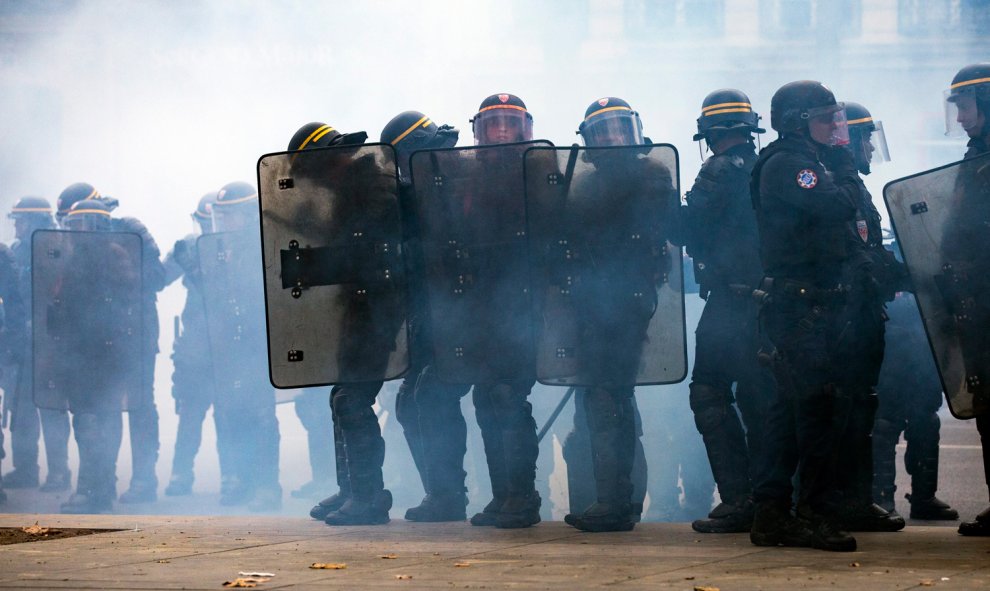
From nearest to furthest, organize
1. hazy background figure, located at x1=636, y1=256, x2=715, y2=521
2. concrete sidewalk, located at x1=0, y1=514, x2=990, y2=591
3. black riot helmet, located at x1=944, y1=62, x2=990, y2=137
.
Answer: concrete sidewalk, located at x1=0, y1=514, x2=990, y2=591 < black riot helmet, located at x1=944, y1=62, x2=990, y2=137 < hazy background figure, located at x1=636, y1=256, x2=715, y2=521

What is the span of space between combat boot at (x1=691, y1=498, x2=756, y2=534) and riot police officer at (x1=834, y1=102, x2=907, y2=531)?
14.0 inches

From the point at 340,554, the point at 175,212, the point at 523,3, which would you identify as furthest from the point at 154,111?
the point at 340,554

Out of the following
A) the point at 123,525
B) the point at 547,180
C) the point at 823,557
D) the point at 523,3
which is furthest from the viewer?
the point at 523,3

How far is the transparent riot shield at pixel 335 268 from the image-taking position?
6.02 metres

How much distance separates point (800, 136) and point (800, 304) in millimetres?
607

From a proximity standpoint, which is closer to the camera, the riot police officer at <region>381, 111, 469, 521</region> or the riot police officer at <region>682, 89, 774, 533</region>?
the riot police officer at <region>682, 89, 774, 533</region>

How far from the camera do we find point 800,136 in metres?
5.15

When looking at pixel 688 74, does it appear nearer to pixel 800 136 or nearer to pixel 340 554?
pixel 800 136

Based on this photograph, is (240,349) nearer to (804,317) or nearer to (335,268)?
(335,268)

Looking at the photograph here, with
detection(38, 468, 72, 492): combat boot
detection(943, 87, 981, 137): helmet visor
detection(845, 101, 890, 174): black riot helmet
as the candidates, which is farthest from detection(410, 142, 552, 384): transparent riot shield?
detection(38, 468, 72, 492): combat boot

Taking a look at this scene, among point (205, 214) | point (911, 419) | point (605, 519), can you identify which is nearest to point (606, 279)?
point (605, 519)

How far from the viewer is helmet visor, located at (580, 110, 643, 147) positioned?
6.53m

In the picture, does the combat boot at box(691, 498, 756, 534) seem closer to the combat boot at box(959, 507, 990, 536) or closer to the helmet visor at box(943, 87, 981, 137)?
the combat boot at box(959, 507, 990, 536)

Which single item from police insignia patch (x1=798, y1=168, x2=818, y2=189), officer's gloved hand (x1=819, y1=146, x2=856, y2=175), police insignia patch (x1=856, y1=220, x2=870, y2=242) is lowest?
police insignia patch (x1=856, y1=220, x2=870, y2=242)
